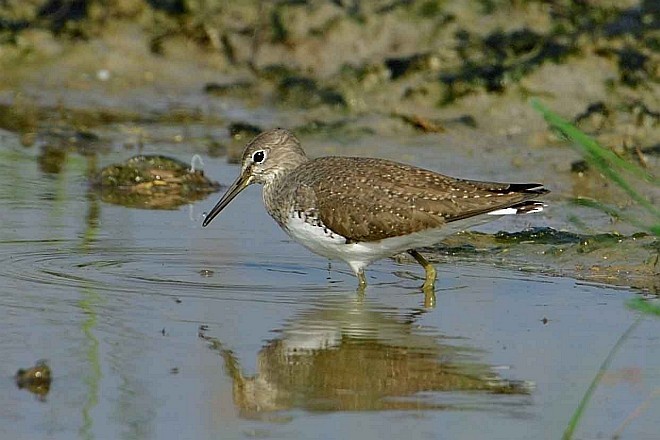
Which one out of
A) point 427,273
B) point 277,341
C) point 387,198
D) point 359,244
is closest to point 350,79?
point 387,198

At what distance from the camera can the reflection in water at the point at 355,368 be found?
609 cm

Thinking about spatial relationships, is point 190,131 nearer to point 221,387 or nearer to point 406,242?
point 406,242

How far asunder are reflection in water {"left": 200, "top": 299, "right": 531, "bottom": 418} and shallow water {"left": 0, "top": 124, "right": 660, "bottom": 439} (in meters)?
0.01

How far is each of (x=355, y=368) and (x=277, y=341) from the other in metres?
0.57

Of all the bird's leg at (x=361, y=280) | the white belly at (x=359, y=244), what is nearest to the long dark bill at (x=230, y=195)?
the white belly at (x=359, y=244)

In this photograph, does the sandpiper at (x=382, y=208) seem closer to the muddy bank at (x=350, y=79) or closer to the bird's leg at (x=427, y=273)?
the bird's leg at (x=427, y=273)

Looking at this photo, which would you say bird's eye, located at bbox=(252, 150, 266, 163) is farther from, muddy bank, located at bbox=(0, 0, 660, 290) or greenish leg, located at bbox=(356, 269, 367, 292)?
muddy bank, located at bbox=(0, 0, 660, 290)

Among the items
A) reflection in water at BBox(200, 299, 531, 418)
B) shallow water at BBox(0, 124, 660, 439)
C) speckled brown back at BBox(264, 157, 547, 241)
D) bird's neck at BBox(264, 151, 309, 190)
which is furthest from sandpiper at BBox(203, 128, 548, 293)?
reflection in water at BBox(200, 299, 531, 418)

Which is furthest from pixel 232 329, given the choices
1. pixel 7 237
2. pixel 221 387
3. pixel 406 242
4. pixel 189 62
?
pixel 189 62

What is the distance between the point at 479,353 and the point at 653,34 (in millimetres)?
6415

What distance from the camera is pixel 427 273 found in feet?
28.1

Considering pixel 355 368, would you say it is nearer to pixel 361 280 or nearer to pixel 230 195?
pixel 361 280

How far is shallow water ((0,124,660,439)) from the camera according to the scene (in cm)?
581

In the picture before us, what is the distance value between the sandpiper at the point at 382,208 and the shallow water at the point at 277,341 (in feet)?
0.80
